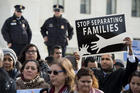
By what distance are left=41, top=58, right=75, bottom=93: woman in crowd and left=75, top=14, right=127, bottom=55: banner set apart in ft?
7.31

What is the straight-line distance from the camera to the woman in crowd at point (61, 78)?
619cm

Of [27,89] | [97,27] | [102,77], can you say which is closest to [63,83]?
[27,89]

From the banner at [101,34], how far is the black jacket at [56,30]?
16.4 feet

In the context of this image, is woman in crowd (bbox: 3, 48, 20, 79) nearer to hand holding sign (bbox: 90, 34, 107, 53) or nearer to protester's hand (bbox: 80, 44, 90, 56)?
protester's hand (bbox: 80, 44, 90, 56)

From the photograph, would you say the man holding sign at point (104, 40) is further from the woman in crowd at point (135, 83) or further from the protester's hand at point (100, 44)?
the woman in crowd at point (135, 83)

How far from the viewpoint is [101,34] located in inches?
344

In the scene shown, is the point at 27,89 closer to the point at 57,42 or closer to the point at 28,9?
the point at 57,42

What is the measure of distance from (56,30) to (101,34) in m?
5.40

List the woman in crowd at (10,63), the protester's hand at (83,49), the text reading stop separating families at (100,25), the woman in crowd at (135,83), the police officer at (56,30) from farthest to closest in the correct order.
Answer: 1. the police officer at (56,30)
2. the text reading stop separating families at (100,25)
3. the protester's hand at (83,49)
4. the woman in crowd at (10,63)
5. the woman in crowd at (135,83)

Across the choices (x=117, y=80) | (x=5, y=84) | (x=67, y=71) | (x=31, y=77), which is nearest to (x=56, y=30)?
(x=117, y=80)

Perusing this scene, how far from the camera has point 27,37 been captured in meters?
13.8

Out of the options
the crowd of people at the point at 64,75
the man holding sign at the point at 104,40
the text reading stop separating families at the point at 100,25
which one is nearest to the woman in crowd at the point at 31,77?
the crowd of people at the point at 64,75

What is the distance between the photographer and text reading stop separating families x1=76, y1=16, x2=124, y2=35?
878cm

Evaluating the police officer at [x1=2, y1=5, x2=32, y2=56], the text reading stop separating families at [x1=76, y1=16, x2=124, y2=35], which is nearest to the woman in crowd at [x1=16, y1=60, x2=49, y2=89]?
the text reading stop separating families at [x1=76, y1=16, x2=124, y2=35]
